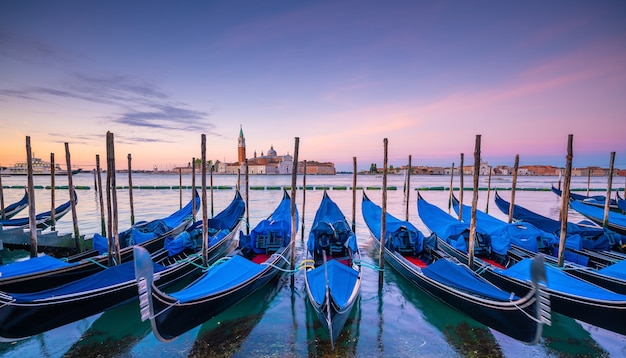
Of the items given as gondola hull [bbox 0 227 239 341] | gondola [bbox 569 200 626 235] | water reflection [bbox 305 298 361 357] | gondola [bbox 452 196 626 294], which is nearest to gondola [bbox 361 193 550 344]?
water reflection [bbox 305 298 361 357]

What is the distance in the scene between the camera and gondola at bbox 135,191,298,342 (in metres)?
3.08

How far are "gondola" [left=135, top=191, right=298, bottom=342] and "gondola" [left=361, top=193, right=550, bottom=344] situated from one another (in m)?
2.69

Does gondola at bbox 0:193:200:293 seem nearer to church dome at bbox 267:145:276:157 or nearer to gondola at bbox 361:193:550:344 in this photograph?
gondola at bbox 361:193:550:344

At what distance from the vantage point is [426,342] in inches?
165

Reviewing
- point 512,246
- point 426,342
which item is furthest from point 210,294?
point 512,246

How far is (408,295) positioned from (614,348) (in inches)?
112

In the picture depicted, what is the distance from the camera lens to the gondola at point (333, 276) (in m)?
3.80

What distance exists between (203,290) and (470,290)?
3809 mm

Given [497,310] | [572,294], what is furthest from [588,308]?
[497,310]

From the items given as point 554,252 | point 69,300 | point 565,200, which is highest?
point 565,200

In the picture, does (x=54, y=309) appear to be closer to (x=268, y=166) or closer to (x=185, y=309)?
(x=185, y=309)

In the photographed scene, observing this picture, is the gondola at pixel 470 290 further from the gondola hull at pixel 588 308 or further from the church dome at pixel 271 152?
the church dome at pixel 271 152

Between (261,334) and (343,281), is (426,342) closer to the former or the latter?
(343,281)

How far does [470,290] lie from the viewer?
4.23 m
